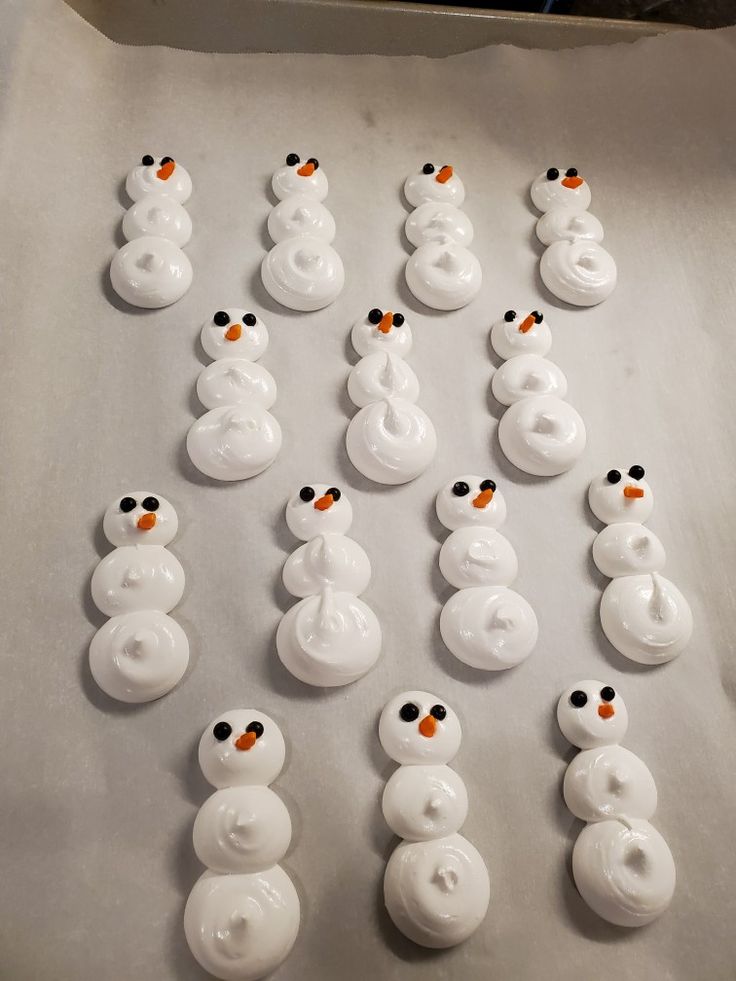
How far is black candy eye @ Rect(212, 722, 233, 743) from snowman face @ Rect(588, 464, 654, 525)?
710mm

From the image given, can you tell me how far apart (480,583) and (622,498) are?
0.30 metres

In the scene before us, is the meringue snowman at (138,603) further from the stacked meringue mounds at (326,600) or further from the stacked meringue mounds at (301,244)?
the stacked meringue mounds at (301,244)

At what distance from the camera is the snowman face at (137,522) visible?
1.19m

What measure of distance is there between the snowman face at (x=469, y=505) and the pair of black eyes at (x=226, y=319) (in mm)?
460

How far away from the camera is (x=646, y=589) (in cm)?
125

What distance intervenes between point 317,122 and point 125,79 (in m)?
0.40

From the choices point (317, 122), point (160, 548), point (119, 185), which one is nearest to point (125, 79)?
point (119, 185)

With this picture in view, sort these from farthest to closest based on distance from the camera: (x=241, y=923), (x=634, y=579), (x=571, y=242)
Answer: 1. (x=571, y=242)
2. (x=634, y=579)
3. (x=241, y=923)

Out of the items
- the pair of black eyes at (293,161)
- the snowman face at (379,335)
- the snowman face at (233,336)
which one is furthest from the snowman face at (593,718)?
the pair of black eyes at (293,161)

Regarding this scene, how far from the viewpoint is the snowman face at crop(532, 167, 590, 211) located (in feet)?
5.34

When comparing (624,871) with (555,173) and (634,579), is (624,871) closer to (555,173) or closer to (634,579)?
(634,579)

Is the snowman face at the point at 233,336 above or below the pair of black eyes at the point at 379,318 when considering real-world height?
below

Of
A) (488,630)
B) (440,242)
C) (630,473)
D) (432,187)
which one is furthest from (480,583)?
(432,187)

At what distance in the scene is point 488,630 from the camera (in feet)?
3.87
